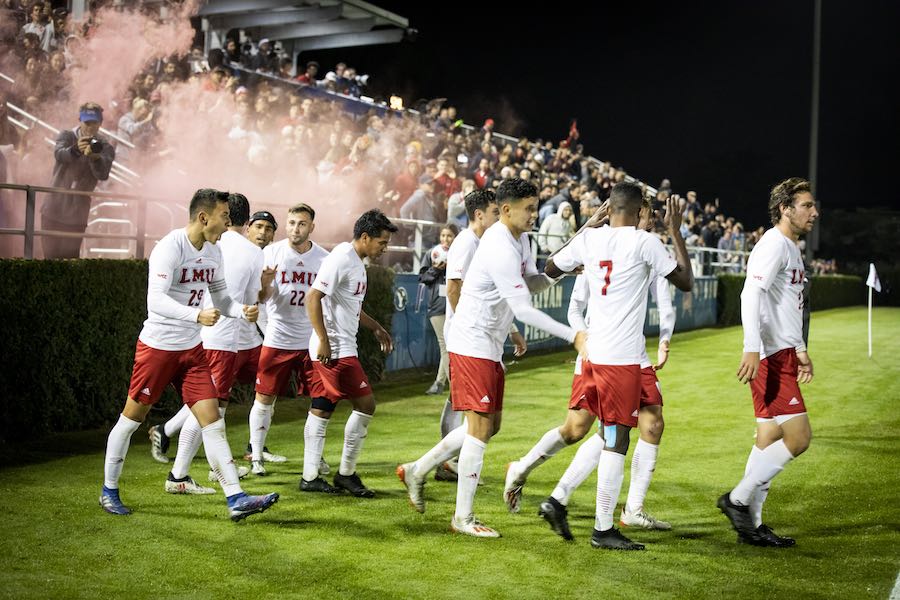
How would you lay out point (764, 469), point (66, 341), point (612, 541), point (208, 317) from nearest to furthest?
point (612, 541), point (208, 317), point (764, 469), point (66, 341)

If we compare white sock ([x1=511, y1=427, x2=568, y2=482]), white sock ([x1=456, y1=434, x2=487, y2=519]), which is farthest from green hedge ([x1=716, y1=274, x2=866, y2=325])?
white sock ([x1=456, y1=434, x2=487, y2=519])

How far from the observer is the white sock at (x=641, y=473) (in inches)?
257

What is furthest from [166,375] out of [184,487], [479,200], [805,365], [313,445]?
[805,365]

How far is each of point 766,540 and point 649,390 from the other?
1175 mm

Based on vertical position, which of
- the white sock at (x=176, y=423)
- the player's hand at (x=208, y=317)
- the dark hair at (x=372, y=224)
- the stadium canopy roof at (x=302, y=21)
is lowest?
the white sock at (x=176, y=423)

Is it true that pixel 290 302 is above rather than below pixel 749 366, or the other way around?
above

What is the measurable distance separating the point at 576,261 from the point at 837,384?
10.8 metres

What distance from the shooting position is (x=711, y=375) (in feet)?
53.8

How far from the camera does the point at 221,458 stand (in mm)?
6340

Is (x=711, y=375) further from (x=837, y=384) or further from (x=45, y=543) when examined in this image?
(x=45, y=543)

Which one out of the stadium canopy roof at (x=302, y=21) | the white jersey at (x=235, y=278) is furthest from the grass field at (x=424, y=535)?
the stadium canopy roof at (x=302, y=21)

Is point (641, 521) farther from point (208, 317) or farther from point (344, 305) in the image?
point (208, 317)

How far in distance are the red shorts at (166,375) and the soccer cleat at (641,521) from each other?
9.21ft

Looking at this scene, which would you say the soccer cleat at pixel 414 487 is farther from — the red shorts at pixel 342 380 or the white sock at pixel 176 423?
the white sock at pixel 176 423
